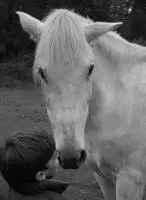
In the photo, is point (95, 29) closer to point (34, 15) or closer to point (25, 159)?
point (25, 159)

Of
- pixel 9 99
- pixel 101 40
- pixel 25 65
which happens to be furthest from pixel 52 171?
pixel 25 65

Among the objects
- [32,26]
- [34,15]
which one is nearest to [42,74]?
[32,26]

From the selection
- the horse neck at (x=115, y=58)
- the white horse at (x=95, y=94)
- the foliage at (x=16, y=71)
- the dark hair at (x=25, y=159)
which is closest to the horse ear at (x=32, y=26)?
the white horse at (x=95, y=94)

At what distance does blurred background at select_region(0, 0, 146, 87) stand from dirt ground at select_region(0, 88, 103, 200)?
1.95m

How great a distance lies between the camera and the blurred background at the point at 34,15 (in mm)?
14008

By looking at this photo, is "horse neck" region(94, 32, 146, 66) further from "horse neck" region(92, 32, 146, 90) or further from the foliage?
the foliage

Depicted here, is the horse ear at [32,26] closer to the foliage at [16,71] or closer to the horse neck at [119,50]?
the horse neck at [119,50]

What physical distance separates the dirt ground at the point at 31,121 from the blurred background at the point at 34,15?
195 centimetres

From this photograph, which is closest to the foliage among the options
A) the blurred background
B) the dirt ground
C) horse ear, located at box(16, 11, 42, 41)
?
the blurred background

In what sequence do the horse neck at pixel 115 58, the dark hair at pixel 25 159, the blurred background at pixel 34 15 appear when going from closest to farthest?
the dark hair at pixel 25 159 < the horse neck at pixel 115 58 < the blurred background at pixel 34 15

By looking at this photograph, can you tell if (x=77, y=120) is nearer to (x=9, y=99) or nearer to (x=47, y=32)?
(x=47, y=32)

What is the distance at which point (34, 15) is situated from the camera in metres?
14.3

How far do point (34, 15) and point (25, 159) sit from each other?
1317cm

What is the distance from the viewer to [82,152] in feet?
7.04
